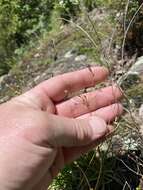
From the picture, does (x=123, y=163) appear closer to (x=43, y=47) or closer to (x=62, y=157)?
(x=62, y=157)

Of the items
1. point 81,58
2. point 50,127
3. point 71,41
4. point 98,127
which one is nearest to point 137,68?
Result: point 81,58

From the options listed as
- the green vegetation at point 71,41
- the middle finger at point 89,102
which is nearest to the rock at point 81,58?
the green vegetation at point 71,41

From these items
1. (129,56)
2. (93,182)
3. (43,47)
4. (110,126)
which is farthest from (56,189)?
(43,47)

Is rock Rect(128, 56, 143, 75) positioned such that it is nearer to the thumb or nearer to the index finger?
the index finger

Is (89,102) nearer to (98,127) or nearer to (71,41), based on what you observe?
(98,127)

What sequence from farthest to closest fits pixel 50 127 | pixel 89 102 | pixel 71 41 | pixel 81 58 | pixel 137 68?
pixel 71 41 < pixel 81 58 < pixel 137 68 < pixel 89 102 < pixel 50 127

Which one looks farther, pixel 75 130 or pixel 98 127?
pixel 98 127

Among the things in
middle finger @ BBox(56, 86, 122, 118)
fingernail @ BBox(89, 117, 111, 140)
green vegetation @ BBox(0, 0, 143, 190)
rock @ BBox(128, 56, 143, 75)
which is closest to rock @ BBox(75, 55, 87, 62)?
green vegetation @ BBox(0, 0, 143, 190)
